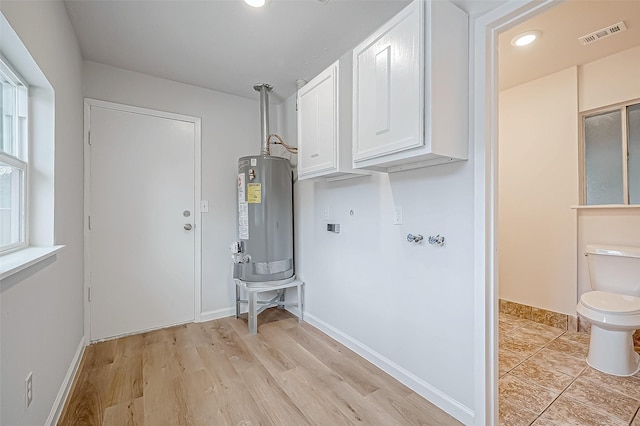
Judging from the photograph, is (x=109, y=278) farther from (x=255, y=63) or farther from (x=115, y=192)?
(x=255, y=63)

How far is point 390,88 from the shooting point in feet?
5.03

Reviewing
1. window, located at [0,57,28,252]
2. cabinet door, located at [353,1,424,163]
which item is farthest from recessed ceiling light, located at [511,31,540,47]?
window, located at [0,57,28,252]

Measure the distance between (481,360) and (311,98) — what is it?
196 centimetres

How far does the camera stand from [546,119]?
9.11 ft

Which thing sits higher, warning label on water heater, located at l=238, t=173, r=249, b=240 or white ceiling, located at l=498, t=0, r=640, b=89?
white ceiling, located at l=498, t=0, r=640, b=89

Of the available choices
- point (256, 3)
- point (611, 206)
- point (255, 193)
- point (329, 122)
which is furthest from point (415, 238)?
point (611, 206)

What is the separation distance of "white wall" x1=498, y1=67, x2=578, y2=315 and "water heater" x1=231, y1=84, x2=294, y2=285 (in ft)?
7.01

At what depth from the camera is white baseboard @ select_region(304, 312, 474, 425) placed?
5.06ft

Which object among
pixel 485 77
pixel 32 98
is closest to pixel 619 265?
pixel 485 77

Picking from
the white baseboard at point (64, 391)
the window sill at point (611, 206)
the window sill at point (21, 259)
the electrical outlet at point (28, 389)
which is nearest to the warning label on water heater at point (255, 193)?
the window sill at point (21, 259)

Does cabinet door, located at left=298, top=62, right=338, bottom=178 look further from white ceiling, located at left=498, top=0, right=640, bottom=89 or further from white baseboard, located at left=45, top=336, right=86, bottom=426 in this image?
white baseboard, located at left=45, top=336, right=86, bottom=426

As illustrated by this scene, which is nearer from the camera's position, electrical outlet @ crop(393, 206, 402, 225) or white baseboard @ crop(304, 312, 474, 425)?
white baseboard @ crop(304, 312, 474, 425)

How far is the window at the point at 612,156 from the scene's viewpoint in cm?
240

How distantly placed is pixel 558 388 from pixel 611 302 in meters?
0.74
